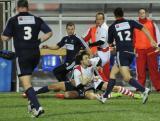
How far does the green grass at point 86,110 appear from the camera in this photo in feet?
34.7

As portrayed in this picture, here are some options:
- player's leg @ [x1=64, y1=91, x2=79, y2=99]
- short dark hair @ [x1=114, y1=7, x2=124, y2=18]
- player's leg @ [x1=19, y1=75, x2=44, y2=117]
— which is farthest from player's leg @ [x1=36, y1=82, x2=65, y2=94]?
player's leg @ [x1=19, y1=75, x2=44, y2=117]

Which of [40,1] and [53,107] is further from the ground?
[40,1]

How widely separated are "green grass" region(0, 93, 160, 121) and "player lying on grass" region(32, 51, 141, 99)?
0.41m

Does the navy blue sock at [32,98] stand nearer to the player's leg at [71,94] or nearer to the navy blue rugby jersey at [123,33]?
the navy blue rugby jersey at [123,33]

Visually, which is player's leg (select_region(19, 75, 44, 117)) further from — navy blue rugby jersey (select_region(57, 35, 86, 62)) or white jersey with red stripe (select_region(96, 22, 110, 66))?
white jersey with red stripe (select_region(96, 22, 110, 66))

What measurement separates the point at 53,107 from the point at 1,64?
258 inches

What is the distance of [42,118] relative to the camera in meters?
10.5

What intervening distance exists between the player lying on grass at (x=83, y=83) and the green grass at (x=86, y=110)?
41cm

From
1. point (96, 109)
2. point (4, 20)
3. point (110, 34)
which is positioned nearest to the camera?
point (96, 109)

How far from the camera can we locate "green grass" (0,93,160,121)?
10578 mm

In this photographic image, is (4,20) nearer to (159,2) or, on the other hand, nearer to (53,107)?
(159,2)

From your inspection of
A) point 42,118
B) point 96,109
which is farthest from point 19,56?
point 96,109

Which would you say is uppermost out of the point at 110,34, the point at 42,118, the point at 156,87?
the point at 110,34

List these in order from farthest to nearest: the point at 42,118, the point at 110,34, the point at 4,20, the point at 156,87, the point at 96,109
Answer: the point at 4,20 < the point at 156,87 < the point at 110,34 < the point at 96,109 < the point at 42,118
